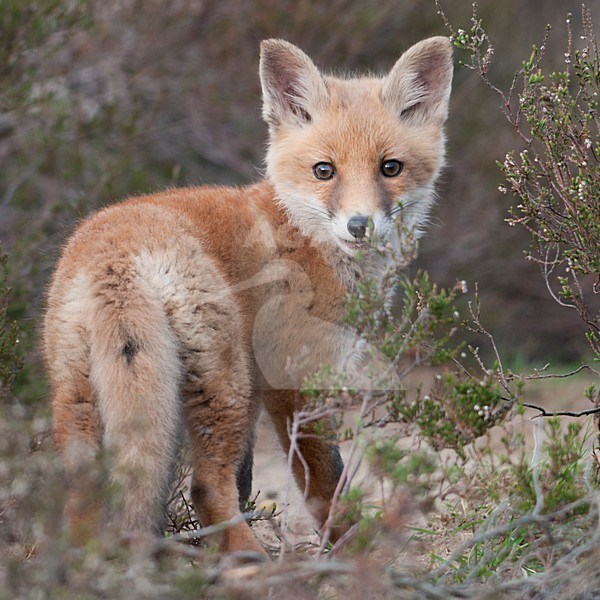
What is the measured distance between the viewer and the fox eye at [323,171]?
15.0 ft

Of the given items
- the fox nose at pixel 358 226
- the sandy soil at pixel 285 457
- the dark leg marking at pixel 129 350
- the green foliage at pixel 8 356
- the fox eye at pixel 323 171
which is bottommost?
the sandy soil at pixel 285 457

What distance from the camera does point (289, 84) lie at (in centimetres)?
493

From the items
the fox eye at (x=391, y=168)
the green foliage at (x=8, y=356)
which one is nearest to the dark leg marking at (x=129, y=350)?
the green foliage at (x=8, y=356)

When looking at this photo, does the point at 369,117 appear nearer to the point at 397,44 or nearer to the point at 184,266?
the point at 184,266

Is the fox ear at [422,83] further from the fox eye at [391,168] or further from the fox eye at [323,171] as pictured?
the fox eye at [323,171]

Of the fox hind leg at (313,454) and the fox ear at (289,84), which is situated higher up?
the fox ear at (289,84)

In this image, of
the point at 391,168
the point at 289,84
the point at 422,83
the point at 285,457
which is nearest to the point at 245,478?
the point at 285,457

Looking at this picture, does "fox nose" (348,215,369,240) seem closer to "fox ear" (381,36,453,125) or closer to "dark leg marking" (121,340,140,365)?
"fox ear" (381,36,453,125)

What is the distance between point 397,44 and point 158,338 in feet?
26.9

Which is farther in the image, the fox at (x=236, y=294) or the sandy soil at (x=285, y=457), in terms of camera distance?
the sandy soil at (x=285, y=457)

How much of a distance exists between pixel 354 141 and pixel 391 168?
0.24 metres

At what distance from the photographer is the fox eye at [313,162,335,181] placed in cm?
456

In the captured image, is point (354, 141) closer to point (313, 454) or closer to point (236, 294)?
point (236, 294)

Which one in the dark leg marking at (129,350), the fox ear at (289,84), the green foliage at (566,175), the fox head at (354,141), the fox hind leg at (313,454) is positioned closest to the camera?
the dark leg marking at (129,350)
